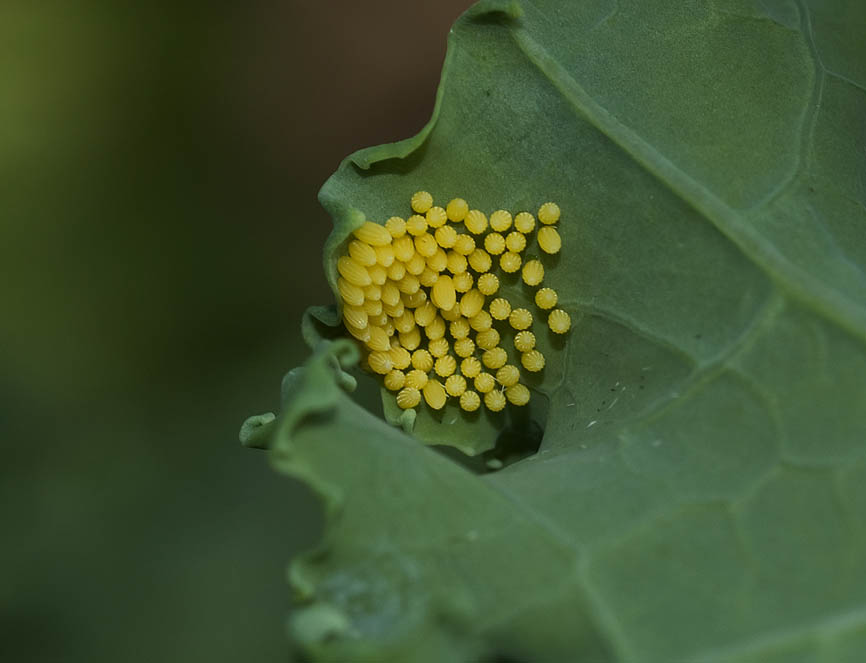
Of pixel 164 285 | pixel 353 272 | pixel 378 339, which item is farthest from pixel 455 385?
pixel 164 285

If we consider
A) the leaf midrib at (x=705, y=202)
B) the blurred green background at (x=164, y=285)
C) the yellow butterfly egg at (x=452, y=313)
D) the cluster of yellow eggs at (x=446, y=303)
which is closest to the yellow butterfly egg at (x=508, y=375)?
the cluster of yellow eggs at (x=446, y=303)

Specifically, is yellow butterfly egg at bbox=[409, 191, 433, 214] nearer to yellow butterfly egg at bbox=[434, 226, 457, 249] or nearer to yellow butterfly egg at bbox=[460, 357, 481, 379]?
yellow butterfly egg at bbox=[434, 226, 457, 249]

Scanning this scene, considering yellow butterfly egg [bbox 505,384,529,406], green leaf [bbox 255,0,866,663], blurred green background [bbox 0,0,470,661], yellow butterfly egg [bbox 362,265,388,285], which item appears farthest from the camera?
blurred green background [bbox 0,0,470,661]

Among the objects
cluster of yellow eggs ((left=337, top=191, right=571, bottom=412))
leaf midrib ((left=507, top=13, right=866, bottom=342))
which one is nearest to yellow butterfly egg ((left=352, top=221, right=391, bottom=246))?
cluster of yellow eggs ((left=337, top=191, right=571, bottom=412))

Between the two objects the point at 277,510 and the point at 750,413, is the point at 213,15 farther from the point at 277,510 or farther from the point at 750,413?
the point at 750,413

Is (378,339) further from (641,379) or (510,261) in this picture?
(641,379)

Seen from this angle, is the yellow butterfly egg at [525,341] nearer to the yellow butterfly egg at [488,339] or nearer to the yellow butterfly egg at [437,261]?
the yellow butterfly egg at [488,339]

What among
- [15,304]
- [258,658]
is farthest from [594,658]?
[15,304]
